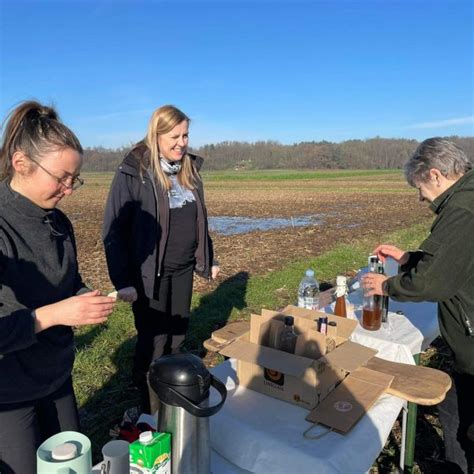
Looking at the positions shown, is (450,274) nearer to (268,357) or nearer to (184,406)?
(268,357)

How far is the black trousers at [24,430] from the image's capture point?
1624 millimetres

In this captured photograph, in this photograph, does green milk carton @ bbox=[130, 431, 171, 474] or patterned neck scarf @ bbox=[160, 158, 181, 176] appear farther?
patterned neck scarf @ bbox=[160, 158, 181, 176]

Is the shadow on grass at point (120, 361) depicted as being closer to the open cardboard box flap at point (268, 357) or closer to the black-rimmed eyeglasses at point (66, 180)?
the open cardboard box flap at point (268, 357)

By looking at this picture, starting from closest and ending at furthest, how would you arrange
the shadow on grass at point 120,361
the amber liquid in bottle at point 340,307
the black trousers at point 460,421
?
1. the black trousers at point 460,421
2. the amber liquid in bottle at point 340,307
3. the shadow on grass at point 120,361

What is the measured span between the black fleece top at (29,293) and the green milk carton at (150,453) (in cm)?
59

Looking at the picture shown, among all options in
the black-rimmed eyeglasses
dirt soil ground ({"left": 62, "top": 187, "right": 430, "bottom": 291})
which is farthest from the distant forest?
the black-rimmed eyeglasses

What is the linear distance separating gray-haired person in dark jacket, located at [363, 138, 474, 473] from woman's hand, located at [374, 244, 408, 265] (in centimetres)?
61

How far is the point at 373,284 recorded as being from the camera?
2605 mm

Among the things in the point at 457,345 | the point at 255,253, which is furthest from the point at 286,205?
the point at 457,345

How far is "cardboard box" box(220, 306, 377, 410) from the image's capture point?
5.77 ft

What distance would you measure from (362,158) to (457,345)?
337 feet

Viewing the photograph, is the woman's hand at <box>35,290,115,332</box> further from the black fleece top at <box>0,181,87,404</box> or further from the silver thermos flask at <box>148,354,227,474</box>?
the silver thermos flask at <box>148,354,227,474</box>

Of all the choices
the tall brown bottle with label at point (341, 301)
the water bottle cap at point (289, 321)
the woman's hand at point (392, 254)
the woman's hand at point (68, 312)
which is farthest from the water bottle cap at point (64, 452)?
the woman's hand at point (392, 254)

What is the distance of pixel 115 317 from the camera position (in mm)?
6016
